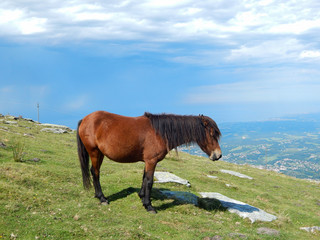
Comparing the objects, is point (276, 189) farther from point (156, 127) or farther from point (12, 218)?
point (12, 218)

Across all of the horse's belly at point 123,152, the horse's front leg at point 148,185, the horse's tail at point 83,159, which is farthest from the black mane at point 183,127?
the horse's tail at point 83,159

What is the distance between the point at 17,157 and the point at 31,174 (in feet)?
11.6

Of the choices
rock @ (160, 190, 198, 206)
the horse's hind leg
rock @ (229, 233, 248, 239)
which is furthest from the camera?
rock @ (160, 190, 198, 206)

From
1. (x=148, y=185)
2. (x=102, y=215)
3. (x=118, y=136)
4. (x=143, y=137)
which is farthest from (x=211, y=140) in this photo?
(x=102, y=215)

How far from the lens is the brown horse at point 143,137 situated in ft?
33.3

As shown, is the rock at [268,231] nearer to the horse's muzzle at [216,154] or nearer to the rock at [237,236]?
the rock at [237,236]

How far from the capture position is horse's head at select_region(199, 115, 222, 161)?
35.1ft

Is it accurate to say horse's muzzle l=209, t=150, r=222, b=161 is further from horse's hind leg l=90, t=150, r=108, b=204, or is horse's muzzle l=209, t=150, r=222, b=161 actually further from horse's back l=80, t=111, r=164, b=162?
horse's hind leg l=90, t=150, r=108, b=204

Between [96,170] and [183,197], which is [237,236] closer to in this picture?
[183,197]

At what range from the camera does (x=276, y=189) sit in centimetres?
2209

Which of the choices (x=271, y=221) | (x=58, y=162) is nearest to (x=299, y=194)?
(x=271, y=221)

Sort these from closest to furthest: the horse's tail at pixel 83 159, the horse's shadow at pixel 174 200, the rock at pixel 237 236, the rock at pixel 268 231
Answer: the rock at pixel 237 236 → the rock at pixel 268 231 → the horse's tail at pixel 83 159 → the horse's shadow at pixel 174 200

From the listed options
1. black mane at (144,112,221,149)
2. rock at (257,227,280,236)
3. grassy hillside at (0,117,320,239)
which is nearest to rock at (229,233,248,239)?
grassy hillside at (0,117,320,239)

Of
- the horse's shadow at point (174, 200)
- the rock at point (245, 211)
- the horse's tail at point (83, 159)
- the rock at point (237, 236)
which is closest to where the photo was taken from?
the rock at point (237, 236)
